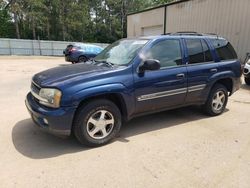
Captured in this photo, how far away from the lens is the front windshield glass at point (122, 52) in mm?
4300

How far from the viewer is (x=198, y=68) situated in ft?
16.0

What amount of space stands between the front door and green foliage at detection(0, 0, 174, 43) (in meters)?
36.7

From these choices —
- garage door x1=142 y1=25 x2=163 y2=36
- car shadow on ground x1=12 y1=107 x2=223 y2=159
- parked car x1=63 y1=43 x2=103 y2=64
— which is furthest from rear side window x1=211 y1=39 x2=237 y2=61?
garage door x1=142 y1=25 x2=163 y2=36

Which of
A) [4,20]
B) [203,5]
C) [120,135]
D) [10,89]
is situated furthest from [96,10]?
[120,135]

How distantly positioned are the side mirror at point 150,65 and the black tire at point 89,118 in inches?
31.3

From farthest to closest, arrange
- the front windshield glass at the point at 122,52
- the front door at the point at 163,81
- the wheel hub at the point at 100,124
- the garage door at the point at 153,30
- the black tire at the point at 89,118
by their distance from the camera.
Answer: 1. the garage door at the point at 153,30
2. the front windshield glass at the point at 122,52
3. the front door at the point at 163,81
4. the wheel hub at the point at 100,124
5. the black tire at the point at 89,118

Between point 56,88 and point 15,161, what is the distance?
3.82 feet

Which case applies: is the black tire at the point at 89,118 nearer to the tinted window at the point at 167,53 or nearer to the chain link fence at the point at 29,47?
the tinted window at the point at 167,53

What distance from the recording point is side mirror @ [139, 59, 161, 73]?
13.2 ft

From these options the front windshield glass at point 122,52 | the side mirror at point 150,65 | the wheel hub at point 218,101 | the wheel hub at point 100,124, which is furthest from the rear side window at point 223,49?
the wheel hub at point 100,124

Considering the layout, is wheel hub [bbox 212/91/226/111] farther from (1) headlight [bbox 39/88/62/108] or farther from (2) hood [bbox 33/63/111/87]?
(1) headlight [bbox 39/88/62/108]

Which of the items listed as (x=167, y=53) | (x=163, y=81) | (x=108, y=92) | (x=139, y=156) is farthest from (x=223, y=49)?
(x=139, y=156)

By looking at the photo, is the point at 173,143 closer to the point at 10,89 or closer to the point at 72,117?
the point at 72,117

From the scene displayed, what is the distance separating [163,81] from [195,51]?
1.15 m
